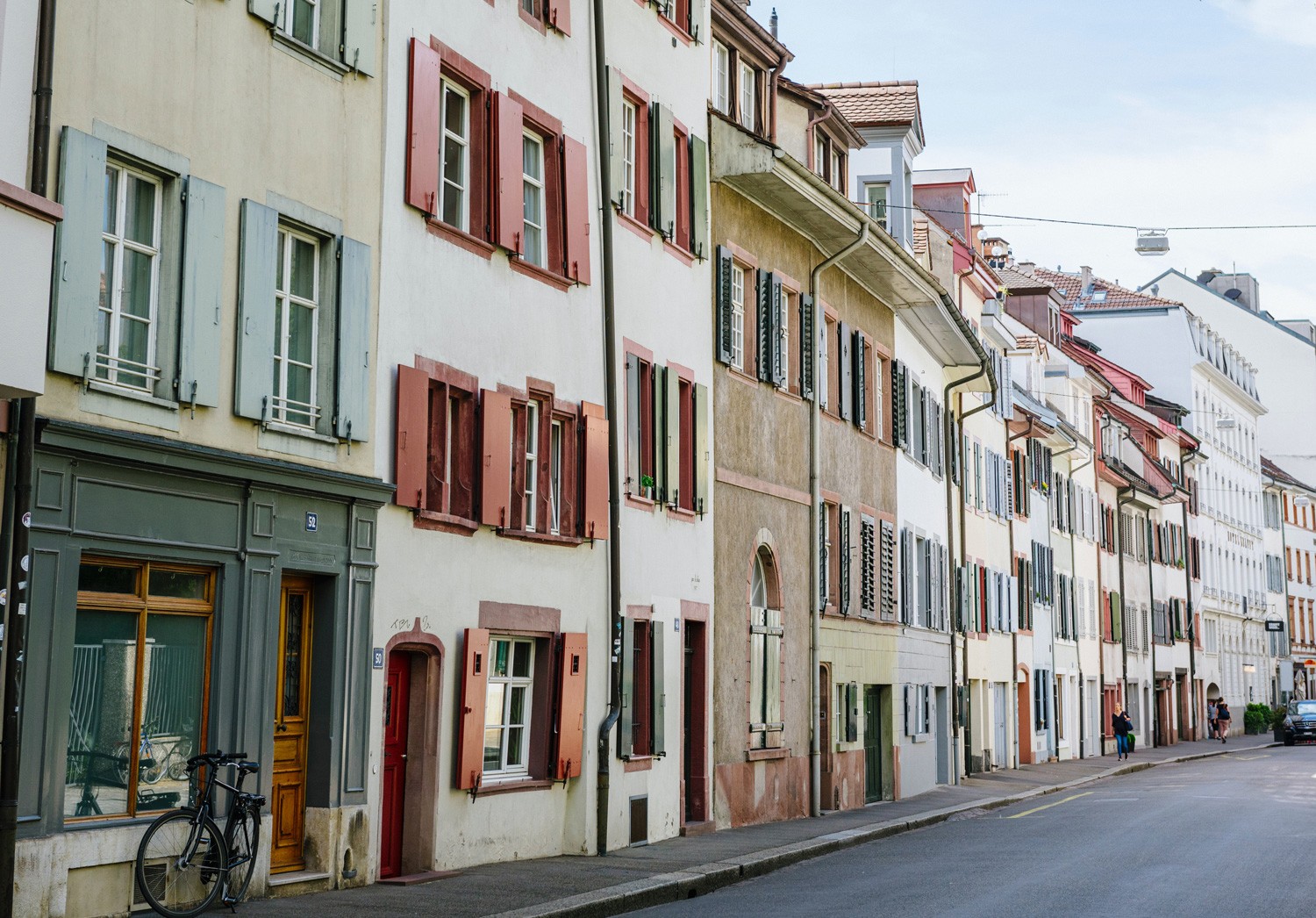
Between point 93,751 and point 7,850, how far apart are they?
4.41ft

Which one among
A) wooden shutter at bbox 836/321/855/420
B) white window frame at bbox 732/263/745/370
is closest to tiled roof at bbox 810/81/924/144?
wooden shutter at bbox 836/321/855/420

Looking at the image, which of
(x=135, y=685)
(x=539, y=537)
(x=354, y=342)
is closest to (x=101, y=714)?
(x=135, y=685)

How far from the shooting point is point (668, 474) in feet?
74.1

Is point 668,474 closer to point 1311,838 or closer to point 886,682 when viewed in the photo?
point 1311,838

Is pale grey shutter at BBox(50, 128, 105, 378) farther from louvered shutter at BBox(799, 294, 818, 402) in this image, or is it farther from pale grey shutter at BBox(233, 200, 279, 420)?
louvered shutter at BBox(799, 294, 818, 402)

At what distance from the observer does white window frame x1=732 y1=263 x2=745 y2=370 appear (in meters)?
25.6

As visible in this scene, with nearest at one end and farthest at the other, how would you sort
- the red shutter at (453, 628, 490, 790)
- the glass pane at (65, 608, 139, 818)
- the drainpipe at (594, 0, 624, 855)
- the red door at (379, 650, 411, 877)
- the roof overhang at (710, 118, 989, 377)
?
the glass pane at (65, 608, 139, 818), the red door at (379, 650, 411, 877), the red shutter at (453, 628, 490, 790), the drainpipe at (594, 0, 624, 855), the roof overhang at (710, 118, 989, 377)

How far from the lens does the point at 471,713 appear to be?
17.3 meters

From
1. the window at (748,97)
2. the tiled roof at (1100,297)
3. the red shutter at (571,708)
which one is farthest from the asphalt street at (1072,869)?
the tiled roof at (1100,297)

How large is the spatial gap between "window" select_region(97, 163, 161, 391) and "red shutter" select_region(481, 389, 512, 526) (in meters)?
4.77

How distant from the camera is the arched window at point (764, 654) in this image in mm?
25656

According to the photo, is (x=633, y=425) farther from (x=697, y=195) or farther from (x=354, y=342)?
(x=354, y=342)

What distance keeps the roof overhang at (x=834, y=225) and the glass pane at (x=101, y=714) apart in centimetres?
1382

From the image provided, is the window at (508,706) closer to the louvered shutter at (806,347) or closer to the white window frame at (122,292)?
the white window frame at (122,292)
